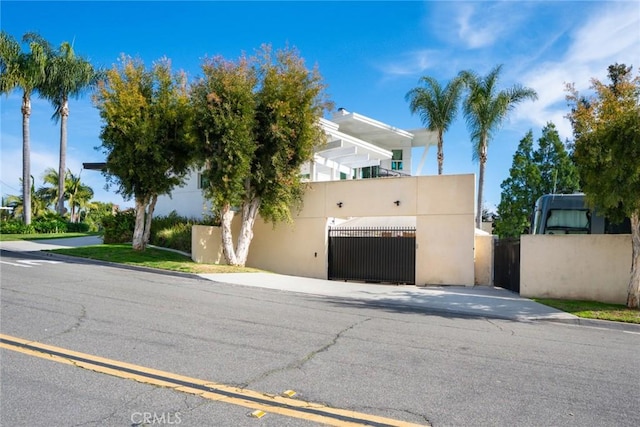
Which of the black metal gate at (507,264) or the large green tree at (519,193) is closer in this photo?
the black metal gate at (507,264)

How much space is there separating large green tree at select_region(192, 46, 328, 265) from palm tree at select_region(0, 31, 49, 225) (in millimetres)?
18070

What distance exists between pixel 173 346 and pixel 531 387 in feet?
15.2

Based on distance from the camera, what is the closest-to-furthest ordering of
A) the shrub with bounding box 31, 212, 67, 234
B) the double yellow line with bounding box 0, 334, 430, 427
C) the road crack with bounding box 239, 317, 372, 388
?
the double yellow line with bounding box 0, 334, 430, 427
the road crack with bounding box 239, 317, 372, 388
the shrub with bounding box 31, 212, 67, 234

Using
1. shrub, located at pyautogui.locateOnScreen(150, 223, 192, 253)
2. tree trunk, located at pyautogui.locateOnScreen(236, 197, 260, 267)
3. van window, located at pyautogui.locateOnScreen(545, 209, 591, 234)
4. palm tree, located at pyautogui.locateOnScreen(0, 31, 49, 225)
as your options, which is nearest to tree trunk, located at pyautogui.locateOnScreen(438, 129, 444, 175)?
van window, located at pyautogui.locateOnScreen(545, 209, 591, 234)

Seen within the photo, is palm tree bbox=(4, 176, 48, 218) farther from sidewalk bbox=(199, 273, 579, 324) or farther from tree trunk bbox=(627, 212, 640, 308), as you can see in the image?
tree trunk bbox=(627, 212, 640, 308)

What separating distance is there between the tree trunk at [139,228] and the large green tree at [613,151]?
17.0 m

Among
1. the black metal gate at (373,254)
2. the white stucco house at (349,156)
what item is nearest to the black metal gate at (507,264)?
the black metal gate at (373,254)

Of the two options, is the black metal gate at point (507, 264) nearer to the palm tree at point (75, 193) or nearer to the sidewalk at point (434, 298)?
the sidewalk at point (434, 298)

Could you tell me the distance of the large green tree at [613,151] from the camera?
36.2ft

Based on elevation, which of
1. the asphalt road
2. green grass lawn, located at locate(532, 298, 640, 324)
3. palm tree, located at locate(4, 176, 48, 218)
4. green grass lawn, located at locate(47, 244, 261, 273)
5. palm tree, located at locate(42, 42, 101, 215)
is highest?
palm tree, located at locate(42, 42, 101, 215)

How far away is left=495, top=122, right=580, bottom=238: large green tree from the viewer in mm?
33469

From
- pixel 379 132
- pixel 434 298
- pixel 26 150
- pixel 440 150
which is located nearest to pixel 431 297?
pixel 434 298

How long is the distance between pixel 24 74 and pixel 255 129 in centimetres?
2087

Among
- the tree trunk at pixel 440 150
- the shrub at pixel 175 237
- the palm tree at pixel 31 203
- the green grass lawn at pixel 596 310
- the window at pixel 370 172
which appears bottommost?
the green grass lawn at pixel 596 310
